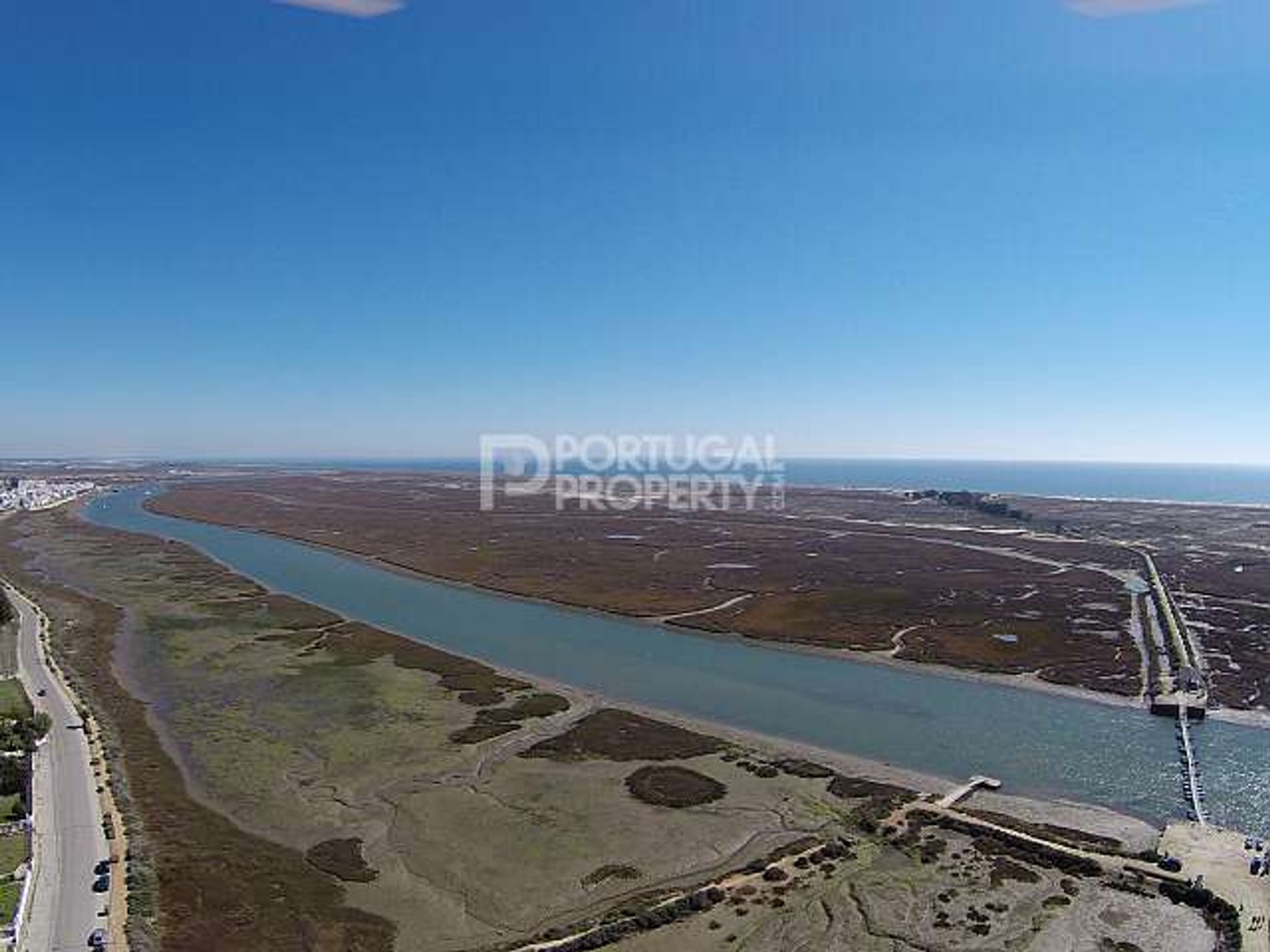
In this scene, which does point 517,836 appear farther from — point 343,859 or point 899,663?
point 899,663

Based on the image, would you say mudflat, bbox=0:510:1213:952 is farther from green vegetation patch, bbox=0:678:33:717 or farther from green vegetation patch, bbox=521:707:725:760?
green vegetation patch, bbox=0:678:33:717

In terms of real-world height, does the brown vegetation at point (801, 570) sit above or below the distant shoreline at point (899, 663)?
above

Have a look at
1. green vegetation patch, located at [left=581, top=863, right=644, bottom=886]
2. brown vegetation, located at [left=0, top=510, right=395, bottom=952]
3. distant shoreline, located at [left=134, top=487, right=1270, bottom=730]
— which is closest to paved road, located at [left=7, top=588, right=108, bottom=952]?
brown vegetation, located at [left=0, top=510, right=395, bottom=952]

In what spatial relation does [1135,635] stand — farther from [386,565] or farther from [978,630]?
[386,565]

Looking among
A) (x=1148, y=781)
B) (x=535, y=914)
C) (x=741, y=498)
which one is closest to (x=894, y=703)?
(x=1148, y=781)

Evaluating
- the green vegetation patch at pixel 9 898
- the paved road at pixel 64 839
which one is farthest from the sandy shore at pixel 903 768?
the green vegetation patch at pixel 9 898

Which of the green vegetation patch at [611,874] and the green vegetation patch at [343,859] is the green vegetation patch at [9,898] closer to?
the green vegetation patch at [343,859]

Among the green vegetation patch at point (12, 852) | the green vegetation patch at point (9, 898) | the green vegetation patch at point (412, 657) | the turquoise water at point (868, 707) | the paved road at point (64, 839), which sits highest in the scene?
the green vegetation patch at point (12, 852)
